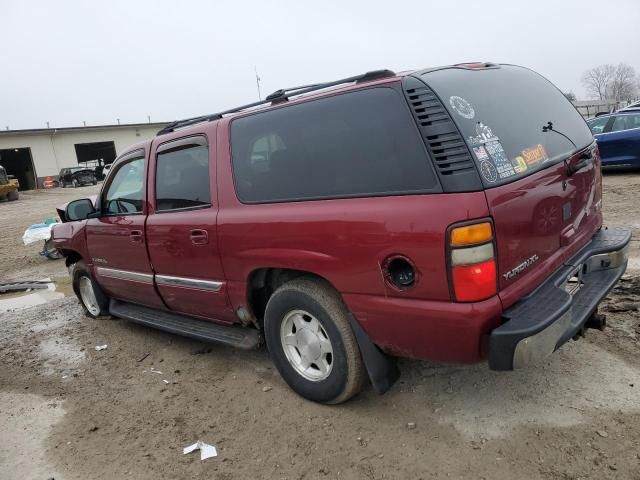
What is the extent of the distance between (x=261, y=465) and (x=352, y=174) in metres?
1.64

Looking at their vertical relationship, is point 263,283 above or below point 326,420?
above

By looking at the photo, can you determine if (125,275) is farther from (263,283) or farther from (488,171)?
(488,171)

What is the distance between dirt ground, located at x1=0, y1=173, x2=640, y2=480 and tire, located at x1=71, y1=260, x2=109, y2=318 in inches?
36.0

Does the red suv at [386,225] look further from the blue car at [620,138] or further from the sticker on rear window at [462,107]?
the blue car at [620,138]

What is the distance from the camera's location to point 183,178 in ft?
12.4

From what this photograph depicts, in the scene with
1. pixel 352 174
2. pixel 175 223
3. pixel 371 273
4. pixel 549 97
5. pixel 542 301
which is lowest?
pixel 542 301

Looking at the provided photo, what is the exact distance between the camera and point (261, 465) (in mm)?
2754

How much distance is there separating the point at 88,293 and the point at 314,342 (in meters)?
3.46

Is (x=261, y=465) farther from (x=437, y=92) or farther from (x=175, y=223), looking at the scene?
(x=437, y=92)

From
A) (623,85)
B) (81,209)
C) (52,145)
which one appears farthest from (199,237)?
(623,85)

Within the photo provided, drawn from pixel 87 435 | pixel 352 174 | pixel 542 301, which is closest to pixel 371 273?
pixel 352 174

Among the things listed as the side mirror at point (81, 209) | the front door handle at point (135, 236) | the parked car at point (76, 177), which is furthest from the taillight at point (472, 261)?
the parked car at point (76, 177)

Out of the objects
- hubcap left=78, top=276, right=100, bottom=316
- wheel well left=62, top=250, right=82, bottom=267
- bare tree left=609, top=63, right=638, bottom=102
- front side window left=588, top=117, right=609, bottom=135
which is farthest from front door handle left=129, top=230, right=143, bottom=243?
bare tree left=609, top=63, right=638, bottom=102

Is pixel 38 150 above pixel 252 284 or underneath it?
above
